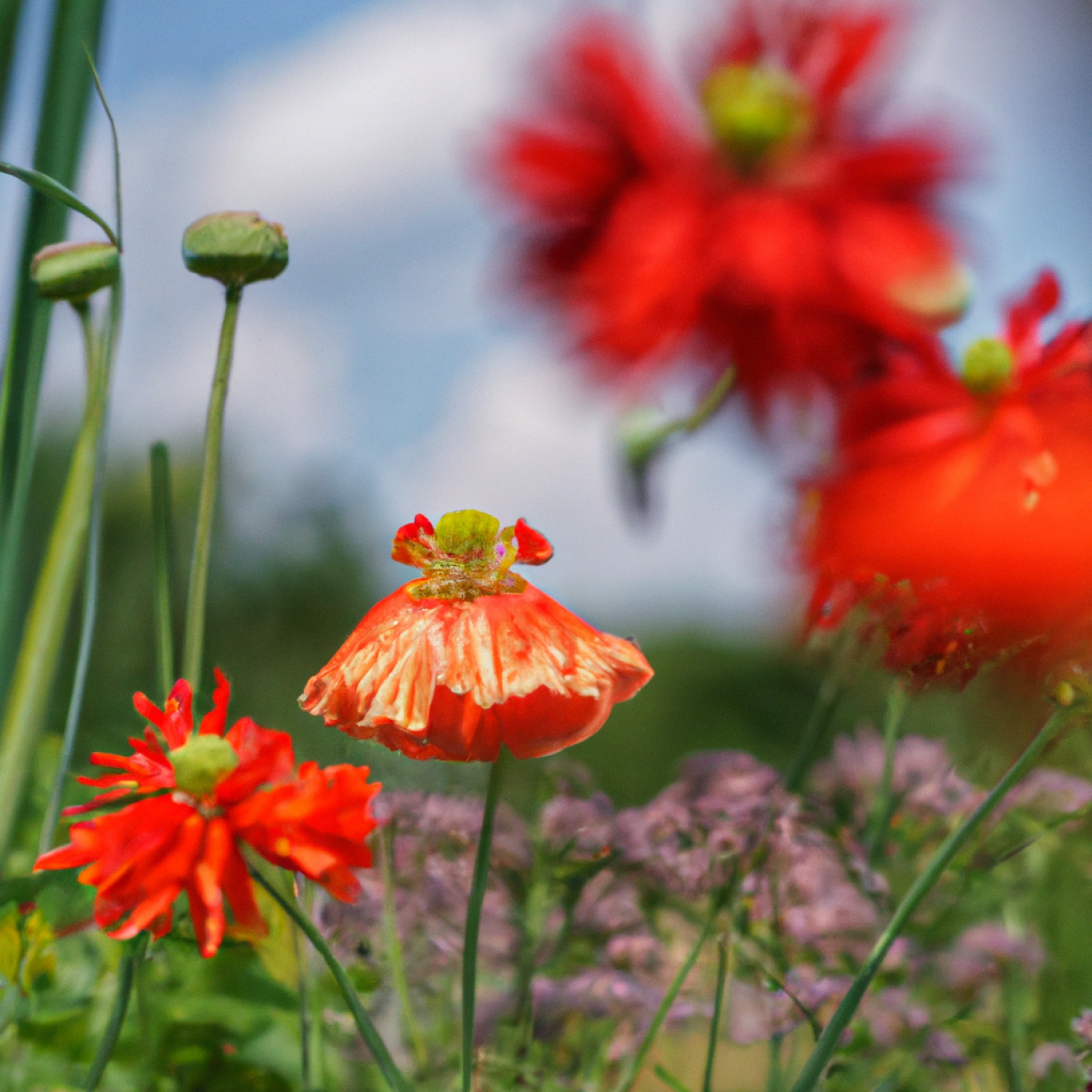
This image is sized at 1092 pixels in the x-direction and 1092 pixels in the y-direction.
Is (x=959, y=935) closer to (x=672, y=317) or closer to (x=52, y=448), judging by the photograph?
(x=672, y=317)

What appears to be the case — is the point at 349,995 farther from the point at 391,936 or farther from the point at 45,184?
the point at 45,184

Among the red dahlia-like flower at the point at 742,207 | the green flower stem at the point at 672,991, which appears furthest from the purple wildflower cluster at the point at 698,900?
the red dahlia-like flower at the point at 742,207

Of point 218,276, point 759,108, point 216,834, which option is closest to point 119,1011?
point 216,834

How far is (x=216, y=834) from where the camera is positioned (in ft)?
1.03

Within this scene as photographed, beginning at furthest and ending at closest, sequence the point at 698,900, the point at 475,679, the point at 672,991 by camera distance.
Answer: the point at 698,900, the point at 672,991, the point at 475,679

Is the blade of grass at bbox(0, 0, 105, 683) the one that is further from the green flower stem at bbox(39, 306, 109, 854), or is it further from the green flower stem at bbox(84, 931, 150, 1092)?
the green flower stem at bbox(84, 931, 150, 1092)

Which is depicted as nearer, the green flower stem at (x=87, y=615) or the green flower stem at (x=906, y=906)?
the green flower stem at (x=906, y=906)

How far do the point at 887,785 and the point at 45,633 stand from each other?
0.38 meters

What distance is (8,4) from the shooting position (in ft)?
1.78

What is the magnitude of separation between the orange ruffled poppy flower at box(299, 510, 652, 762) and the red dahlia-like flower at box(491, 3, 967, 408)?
0.08 m

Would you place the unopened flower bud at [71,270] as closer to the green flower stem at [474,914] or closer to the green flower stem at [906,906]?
the green flower stem at [474,914]

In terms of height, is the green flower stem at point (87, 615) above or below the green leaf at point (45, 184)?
below

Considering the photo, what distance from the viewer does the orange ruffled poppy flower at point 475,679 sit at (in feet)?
1.03

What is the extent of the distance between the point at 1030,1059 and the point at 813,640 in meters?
0.32
